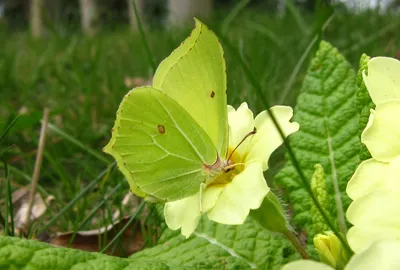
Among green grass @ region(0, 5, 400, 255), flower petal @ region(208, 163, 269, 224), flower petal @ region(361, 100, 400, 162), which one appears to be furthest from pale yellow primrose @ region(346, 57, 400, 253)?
green grass @ region(0, 5, 400, 255)

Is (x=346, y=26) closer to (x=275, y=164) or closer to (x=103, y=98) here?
(x=103, y=98)

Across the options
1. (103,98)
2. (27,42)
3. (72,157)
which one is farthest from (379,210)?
(27,42)

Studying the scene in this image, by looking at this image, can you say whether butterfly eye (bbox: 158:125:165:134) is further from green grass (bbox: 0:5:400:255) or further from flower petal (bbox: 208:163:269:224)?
green grass (bbox: 0:5:400:255)

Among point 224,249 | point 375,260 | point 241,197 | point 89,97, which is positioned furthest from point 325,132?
point 89,97

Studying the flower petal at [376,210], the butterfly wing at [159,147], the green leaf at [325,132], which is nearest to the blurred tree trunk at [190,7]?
the green leaf at [325,132]

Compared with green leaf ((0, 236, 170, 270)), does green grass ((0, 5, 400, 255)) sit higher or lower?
lower

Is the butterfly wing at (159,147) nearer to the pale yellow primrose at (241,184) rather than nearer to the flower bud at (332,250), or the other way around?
the pale yellow primrose at (241,184)

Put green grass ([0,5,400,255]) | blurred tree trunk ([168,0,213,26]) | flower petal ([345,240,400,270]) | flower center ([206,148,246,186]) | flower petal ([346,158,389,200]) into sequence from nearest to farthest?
1. flower petal ([345,240,400,270])
2. flower petal ([346,158,389,200])
3. flower center ([206,148,246,186])
4. green grass ([0,5,400,255])
5. blurred tree trunk ([168,0,213,26])
